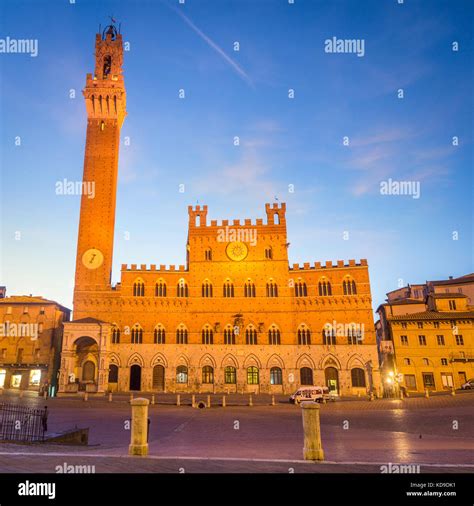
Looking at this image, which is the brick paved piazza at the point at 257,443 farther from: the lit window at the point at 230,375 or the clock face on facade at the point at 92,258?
the clock face on facade at the point at 92,258

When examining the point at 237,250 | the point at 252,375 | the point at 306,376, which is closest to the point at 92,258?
the point at 237,250

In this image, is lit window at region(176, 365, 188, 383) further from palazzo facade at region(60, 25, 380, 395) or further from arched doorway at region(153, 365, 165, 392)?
arched doorway at region(153, 365, 165, 392)

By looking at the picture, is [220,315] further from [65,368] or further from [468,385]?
[468,385]

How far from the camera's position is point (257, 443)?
11.6 metres

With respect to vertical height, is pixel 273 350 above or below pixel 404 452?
above

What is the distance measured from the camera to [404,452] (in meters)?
10.0

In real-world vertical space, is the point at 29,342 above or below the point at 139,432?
above

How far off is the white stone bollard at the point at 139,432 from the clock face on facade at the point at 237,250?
32.8 m

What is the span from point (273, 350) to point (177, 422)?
22.1 metres

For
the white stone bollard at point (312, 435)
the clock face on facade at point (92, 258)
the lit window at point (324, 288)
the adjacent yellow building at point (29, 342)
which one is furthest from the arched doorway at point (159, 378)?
the white stone bollard at point (312, 435)

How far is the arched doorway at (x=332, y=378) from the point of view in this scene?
37938mm

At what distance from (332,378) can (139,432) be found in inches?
1284
